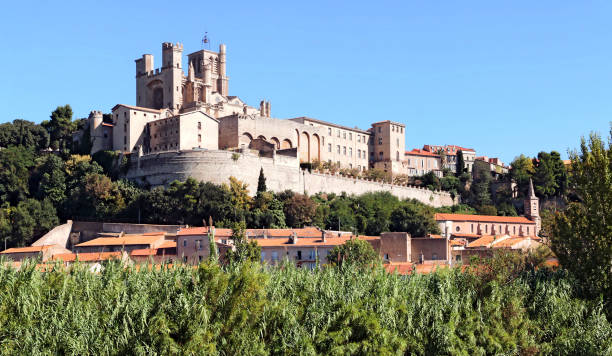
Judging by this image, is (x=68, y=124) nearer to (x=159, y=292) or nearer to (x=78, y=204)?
(x=78, y=204)

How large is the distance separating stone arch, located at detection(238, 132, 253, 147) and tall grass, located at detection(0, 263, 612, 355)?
166ft

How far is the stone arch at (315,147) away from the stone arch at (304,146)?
2.00 feet

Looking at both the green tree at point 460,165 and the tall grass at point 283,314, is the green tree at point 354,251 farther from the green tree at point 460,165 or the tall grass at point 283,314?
the green tree at point 460,165

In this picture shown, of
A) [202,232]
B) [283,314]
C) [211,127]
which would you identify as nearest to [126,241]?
[202,232]

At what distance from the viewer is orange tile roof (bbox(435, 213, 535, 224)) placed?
7788cm

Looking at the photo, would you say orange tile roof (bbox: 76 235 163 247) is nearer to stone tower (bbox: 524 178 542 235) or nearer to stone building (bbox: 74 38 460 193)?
stone building (bbox: 74 38 460 193)

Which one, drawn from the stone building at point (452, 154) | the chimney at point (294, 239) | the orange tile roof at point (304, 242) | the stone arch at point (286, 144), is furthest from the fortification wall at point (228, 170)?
the stone building at point (452, 154)

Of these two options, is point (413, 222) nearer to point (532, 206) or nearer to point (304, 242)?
point (304, 242)

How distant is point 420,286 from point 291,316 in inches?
252

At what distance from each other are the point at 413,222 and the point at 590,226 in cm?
3954

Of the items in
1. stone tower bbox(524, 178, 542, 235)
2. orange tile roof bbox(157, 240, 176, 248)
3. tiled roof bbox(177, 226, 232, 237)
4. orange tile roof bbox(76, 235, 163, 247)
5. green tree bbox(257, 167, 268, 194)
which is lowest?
orange tile roof bbox(157, 240, 176, 248)

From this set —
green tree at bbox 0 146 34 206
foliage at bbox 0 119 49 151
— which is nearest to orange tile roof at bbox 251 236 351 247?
green tree at bbox 0 146 34 206

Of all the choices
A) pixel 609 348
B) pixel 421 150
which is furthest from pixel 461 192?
pixel 609 348

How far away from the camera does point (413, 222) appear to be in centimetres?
6956
